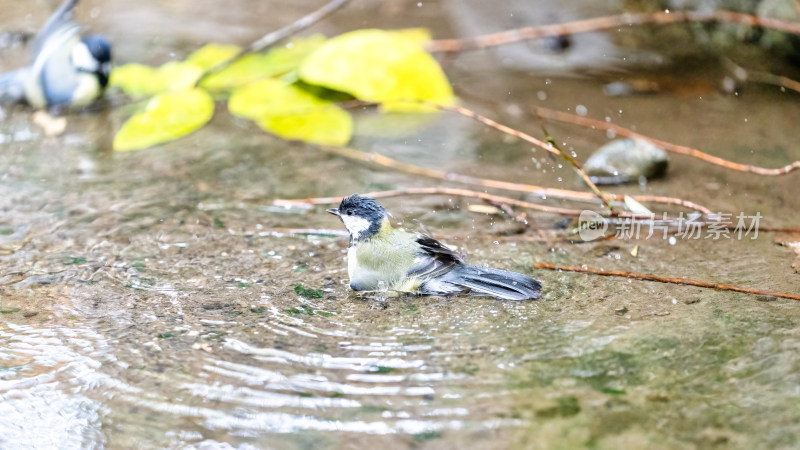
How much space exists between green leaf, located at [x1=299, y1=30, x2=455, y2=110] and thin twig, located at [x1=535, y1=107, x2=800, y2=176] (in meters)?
0.61

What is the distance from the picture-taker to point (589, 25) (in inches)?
205

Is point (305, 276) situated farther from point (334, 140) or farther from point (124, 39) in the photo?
point (124, 39)

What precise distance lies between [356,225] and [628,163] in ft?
5.06

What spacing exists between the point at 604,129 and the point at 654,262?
5.17ft

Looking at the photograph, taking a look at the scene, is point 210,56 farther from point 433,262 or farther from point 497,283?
point 497,283

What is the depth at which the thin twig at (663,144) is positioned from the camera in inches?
133

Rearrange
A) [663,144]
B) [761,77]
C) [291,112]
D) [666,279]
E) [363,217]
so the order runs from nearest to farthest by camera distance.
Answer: [666,279], [363,217], [663,144], [291,112], [761,77]

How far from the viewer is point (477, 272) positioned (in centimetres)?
252

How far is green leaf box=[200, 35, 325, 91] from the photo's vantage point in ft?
14.6

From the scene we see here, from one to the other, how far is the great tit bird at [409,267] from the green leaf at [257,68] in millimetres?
1993

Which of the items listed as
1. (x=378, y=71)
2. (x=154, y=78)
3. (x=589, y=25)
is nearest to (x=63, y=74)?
(x=154, y=78)

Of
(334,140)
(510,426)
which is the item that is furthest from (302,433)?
(334,140)

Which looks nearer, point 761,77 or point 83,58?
point 83,58

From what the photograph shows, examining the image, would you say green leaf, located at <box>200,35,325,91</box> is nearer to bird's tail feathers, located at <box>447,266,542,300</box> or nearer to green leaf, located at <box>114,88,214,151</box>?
green leaf, located at <box>114,88,214,151</box>
